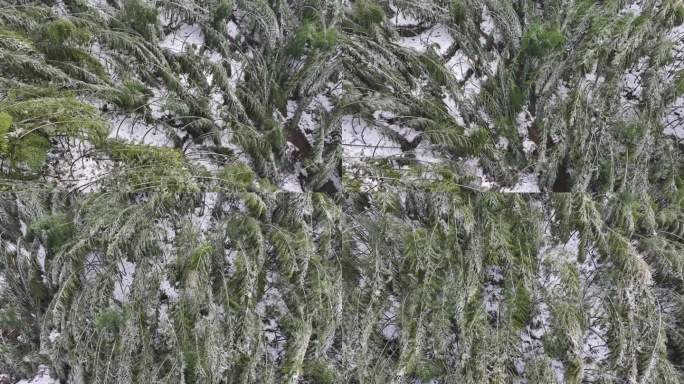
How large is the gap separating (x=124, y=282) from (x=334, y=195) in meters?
1.46

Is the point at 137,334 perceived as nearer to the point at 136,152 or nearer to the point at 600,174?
the point at 136,152

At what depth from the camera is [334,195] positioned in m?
3.39

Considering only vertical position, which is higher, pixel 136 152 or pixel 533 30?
pixel 533 30

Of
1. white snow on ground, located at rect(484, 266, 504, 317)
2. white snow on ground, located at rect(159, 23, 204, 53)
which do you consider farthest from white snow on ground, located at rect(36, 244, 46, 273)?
white snow on ground, located at rect(484, 266, 504, 317)

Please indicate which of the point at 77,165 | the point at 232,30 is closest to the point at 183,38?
the point at 232,30

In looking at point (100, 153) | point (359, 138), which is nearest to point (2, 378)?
point (100, 153)

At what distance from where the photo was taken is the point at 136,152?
10.4 ft

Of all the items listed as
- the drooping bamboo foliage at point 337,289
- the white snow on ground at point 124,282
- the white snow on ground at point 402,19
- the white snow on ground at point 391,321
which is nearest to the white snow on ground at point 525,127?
the drooping bamboo foliage at point 337,289

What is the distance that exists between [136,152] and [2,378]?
61.9 inches

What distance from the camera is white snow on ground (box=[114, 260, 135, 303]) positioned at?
119 inches

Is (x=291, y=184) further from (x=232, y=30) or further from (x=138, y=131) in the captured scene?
(x=232, y=30)

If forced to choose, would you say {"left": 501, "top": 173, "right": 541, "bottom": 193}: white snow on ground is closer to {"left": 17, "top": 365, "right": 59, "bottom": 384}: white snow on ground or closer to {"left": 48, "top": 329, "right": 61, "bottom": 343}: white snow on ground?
{"left": 48, "top": 329, "right": 61, "bottom": 343}: white snow on ground

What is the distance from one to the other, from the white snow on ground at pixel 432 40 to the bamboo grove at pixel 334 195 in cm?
3

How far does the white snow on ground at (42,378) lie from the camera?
9.69ft
